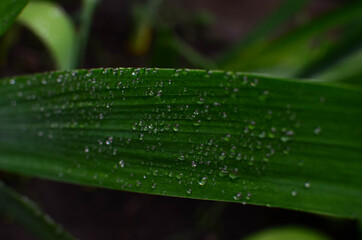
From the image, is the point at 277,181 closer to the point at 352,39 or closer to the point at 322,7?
the point at 352,39

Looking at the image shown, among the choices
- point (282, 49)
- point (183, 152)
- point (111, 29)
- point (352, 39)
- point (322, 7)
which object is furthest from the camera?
point (322, 7)

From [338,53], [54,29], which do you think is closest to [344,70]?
[338,53]

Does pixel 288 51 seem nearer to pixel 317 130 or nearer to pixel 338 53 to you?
pixel 338 53

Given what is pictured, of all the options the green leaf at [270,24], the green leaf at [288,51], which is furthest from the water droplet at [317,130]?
the green leaf at [270,24]

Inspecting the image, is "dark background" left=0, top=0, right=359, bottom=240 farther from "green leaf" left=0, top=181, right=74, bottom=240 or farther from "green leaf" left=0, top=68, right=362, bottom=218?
"green leaf" left=0, top=68, right=362, bottom=218

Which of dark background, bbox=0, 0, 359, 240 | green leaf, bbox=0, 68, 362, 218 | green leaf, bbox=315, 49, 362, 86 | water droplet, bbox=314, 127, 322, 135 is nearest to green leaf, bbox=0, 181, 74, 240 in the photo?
green leaf, bbox=0, 68, 362, 218

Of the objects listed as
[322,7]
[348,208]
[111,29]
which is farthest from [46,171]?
[322,7]
